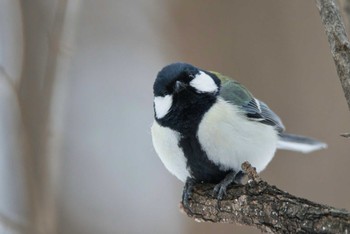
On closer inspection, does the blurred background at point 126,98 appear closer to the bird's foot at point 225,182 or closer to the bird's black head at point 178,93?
the bird's black head at point 178,93

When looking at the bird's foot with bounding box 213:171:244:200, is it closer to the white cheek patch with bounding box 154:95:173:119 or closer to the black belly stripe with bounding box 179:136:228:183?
the black belly stripe with bounding box 179:136:228:183

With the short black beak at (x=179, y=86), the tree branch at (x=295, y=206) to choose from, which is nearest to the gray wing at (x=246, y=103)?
the short black beak at (x=179, y=86)

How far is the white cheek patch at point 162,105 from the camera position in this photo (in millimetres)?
1406

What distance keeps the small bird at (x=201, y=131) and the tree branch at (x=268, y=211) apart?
11 centimetres

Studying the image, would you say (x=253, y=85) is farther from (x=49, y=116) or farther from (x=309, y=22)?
(x=49, y=116)

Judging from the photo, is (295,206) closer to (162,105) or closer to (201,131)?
(201,131)

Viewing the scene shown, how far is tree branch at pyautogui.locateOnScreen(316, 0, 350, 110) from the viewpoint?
99 cm

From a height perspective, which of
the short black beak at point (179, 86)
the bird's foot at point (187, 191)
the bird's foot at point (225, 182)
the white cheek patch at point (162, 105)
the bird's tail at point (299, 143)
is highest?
the short black beak at point (179, 86)

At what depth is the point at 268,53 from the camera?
2002 mm

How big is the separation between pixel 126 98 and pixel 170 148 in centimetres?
137

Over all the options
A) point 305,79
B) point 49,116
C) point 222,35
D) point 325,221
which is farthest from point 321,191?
point 49,116

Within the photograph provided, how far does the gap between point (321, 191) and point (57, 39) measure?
111 centimetres

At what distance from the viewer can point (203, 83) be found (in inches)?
57.2

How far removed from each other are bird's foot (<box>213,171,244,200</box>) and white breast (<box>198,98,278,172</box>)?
0.02m
